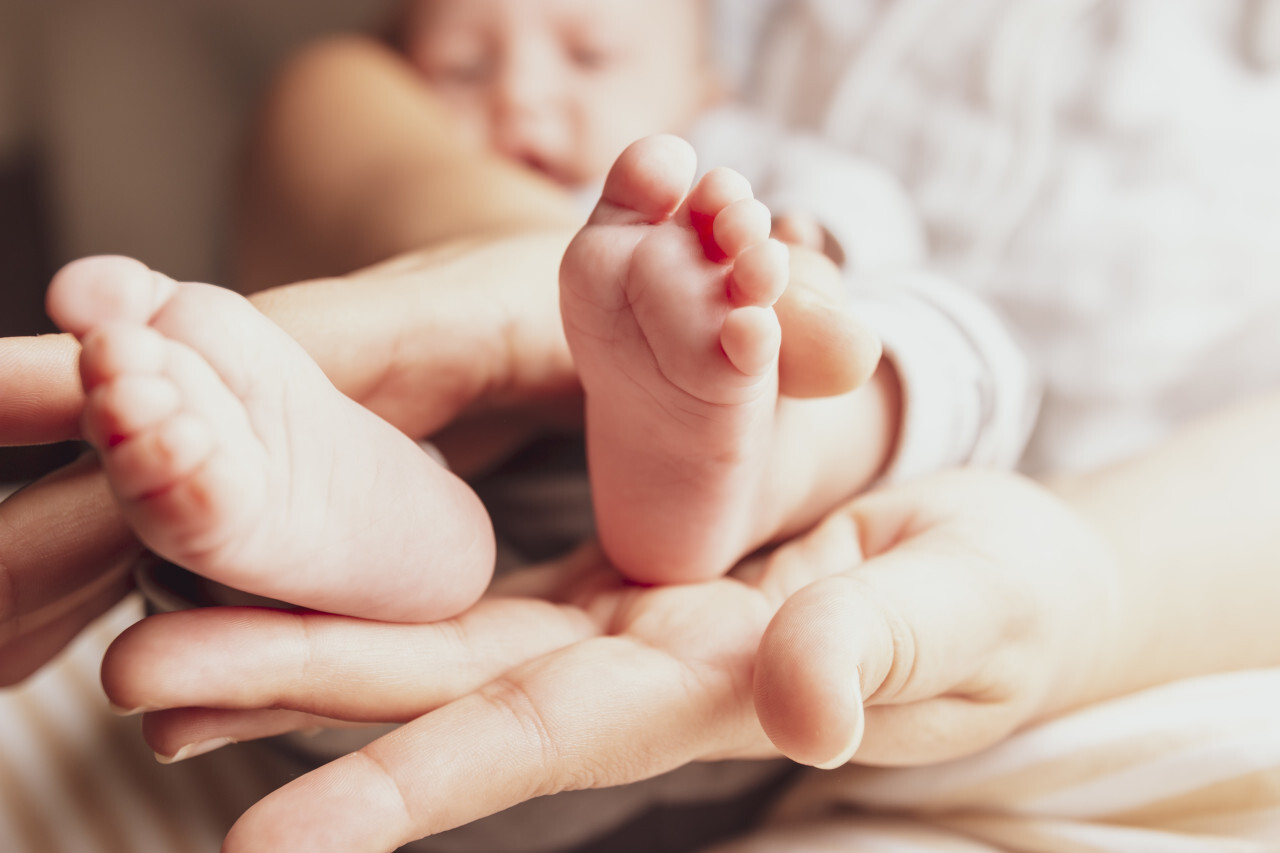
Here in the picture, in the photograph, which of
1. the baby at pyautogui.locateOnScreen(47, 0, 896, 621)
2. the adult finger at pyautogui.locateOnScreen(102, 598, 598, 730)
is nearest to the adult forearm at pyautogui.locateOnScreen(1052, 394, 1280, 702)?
the baby at pyautogui.locateOnScreen(47, 0, 896, 621)

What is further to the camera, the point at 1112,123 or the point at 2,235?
the point at 2,235

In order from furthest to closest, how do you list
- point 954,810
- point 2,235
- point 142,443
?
point 2,235, point 954,810, point 142,443

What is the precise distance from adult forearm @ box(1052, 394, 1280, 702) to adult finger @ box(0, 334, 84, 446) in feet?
1.45

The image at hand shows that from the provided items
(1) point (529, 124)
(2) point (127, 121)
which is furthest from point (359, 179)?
(2) point (127, 121)

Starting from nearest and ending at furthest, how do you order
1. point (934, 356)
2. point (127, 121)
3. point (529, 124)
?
point (934, 356) → point (529, 124) → point (127, 121)

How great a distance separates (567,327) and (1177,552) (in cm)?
33

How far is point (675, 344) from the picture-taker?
0.33 m

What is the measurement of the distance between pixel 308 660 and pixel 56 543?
0.12 m

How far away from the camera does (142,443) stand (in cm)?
25

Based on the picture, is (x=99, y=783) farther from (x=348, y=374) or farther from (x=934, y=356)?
(x=934, y=356)

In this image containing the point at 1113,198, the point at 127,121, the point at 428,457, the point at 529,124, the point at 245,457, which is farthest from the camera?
the point at 127,121

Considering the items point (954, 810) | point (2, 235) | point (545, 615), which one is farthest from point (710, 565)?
point (2, 235)

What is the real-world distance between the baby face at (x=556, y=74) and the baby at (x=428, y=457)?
18.2 inches

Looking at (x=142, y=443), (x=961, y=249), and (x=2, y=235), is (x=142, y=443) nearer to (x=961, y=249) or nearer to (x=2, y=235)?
(x=961, y=249)
